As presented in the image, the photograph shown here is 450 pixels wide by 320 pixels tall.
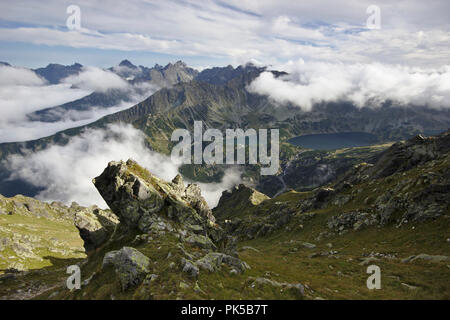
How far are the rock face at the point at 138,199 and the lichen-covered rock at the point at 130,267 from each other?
14920mm

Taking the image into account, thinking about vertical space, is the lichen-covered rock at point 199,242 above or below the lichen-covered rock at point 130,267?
below

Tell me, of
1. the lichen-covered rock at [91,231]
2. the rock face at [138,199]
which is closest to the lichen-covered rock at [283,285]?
the rock face at [138,199]

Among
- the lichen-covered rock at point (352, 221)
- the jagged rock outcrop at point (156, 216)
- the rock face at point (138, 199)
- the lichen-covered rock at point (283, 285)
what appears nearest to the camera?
the lichen-covered rock at point (283, 285)

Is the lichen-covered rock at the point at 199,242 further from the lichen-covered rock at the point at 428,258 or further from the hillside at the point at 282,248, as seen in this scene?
the lichen-covered rock at the point at 428,258

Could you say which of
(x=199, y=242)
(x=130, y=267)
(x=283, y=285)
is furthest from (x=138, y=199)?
(x=283, y=285)

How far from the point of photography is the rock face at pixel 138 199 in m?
46.1

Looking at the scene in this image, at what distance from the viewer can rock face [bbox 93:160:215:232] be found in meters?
46.1

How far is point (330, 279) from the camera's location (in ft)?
118

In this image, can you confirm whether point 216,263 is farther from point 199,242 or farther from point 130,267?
Result: point 199,242

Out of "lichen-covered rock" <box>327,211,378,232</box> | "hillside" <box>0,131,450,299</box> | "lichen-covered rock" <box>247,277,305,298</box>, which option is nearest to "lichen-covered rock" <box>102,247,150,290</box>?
"hillside" <box>0,131,450,299</box>

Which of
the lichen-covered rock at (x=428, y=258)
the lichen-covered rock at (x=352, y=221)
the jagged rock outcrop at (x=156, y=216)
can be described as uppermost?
the jagged rock outcrop at (x=156, y=216)
